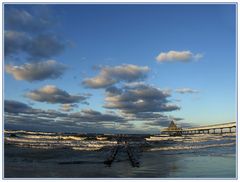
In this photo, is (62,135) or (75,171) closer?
(75,171)

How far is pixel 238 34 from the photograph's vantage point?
307 inches

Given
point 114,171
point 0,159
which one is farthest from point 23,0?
point 114,171

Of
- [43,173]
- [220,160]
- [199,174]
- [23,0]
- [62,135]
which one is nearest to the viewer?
[23,0]

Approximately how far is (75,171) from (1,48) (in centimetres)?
431

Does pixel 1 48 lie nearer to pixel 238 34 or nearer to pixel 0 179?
pixel 0 179

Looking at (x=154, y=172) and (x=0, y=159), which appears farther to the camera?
(x=154, y=172)

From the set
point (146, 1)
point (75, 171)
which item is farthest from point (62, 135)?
point (146, 1)

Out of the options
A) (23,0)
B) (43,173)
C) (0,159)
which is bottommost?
(43,173)

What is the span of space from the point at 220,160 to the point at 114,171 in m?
3.58

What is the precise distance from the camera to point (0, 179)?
765 cm

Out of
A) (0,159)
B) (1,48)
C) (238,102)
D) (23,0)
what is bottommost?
(0,159)

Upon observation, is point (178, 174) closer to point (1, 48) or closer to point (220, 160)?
point (220, 160)

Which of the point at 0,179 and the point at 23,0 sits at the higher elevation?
the point at 23,0

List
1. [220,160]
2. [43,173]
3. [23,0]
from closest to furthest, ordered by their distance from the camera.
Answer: [23,0] < [43,173] < [220,160]
